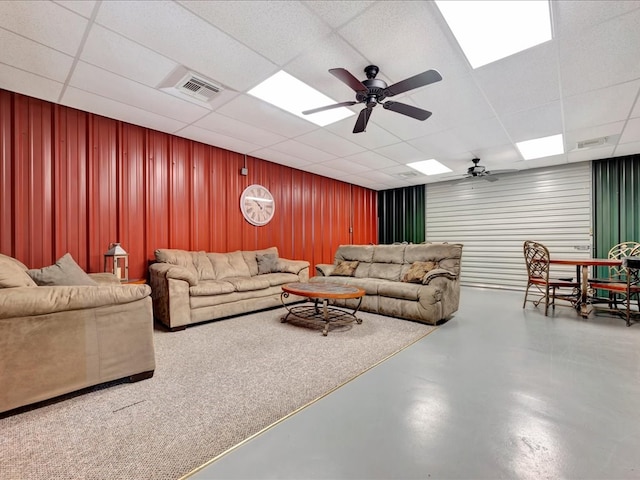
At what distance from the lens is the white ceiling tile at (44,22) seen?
199 cm

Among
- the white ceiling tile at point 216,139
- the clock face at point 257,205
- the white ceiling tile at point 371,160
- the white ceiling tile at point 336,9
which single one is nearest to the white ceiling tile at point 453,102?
the white ceiling tile at point 336,9

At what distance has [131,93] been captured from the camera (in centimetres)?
315

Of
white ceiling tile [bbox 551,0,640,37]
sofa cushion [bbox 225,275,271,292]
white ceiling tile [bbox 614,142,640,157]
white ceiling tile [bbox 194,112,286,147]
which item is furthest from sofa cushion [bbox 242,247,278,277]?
white ceiling tile [bbox 614,142,640,157]

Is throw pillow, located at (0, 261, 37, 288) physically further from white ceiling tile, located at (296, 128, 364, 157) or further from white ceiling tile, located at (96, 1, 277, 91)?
white ceiling tile, located at (296, 128, 364, 157)

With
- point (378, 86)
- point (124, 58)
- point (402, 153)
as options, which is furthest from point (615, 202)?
point (124, 58)

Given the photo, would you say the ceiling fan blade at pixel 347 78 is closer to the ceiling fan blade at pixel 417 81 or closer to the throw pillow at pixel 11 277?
the ceiling fan blade at pixel 417 81

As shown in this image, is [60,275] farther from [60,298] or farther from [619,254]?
[619,254]

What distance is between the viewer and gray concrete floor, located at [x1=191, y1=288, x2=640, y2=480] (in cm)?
137

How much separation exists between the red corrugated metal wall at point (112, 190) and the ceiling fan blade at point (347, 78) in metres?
3.24

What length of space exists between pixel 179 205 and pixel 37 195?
1.61 metres

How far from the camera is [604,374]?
7.66 feet

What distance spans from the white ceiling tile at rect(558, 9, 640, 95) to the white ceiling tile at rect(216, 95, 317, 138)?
9.00 feet

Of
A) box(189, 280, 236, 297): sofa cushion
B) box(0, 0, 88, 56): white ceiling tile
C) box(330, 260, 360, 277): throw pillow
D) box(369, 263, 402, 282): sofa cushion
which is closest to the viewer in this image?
box(0, 0, 88, 56): white ceiling tile

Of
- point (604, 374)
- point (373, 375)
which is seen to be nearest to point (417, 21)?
point (373, 375)
